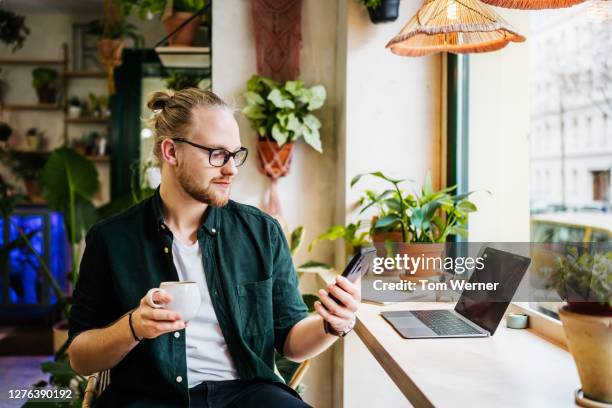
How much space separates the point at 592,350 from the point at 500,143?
60.0 inches

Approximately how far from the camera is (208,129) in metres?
1.58

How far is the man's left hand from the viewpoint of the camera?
134 centimetres

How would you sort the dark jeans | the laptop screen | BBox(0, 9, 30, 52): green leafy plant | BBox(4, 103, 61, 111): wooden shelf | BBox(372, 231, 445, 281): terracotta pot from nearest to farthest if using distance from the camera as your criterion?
the dark jeans, the laptop screen, BBox(372, 231, 445, 281): terracotta pot, BBox(0, 9, 30, 52): green leafy plant, BBox(4, 103, 61, 111): wooden shelf

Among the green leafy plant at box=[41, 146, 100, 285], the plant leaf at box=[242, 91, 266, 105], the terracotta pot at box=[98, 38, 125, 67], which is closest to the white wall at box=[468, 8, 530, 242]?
the plant leaf at box=[242, 91, 266, 105]

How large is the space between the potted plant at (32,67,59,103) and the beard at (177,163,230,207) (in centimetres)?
445

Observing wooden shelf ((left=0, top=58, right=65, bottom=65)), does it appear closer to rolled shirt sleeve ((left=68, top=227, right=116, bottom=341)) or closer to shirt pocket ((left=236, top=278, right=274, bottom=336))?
rolled shirt sleeve ((left=68, top=227, right=116, bottom=341))

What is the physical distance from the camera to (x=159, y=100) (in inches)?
66.0

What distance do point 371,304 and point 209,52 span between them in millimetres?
1631

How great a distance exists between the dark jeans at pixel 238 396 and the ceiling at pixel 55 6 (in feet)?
15.9

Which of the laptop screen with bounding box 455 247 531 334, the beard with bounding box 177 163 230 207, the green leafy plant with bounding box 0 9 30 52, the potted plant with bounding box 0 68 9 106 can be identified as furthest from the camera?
the potted plant with bounding box 0 68 9 106

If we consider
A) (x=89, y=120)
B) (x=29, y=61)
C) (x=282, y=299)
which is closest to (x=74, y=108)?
(x=89, y=120)

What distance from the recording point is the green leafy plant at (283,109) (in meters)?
2.65

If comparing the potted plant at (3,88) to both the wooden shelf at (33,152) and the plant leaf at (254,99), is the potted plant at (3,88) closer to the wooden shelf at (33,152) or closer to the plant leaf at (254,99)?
the wooden shelf at (33,152)

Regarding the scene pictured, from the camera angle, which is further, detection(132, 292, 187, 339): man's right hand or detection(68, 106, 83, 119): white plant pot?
detection(68, 106, 83, 119): white plant pot
